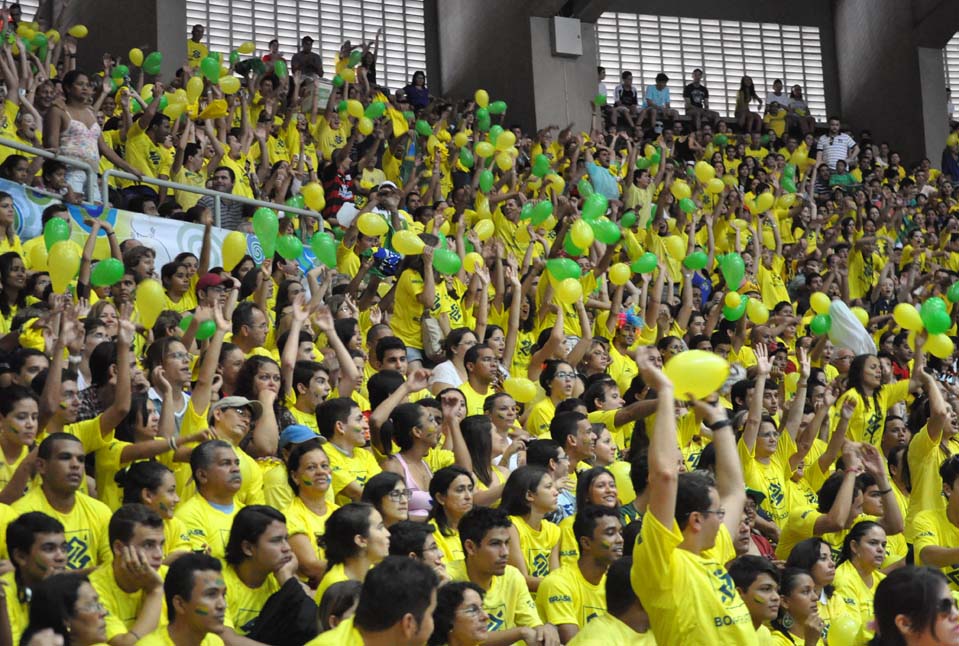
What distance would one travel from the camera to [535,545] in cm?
500

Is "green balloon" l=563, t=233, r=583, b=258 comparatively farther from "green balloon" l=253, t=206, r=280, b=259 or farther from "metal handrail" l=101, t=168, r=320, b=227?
"green balloon" l=253, t=206, r=280, b=259

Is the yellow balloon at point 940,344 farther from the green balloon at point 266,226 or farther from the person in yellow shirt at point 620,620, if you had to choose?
the person in yellow shirt at point 620,620

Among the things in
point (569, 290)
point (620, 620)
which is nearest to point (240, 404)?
point (620, 620)

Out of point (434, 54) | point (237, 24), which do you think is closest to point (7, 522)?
point (237, 24)

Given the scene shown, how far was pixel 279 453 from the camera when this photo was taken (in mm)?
→ 5223

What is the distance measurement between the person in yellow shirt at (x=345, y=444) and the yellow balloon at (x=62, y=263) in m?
1.46

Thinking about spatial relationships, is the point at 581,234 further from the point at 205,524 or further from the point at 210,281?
the point at 205,524

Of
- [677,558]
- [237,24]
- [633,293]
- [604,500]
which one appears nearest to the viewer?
[677,558]

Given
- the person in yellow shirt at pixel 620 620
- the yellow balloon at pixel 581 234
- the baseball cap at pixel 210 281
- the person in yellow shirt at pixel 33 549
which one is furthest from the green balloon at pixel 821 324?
the person in yellow shirt at pixel 33 549

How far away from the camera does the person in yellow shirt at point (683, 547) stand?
347 centimetres

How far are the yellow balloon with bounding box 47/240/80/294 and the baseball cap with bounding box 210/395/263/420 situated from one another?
124 centimetres

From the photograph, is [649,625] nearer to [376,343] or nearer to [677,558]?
[677,558]

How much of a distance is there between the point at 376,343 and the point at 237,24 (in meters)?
8.75

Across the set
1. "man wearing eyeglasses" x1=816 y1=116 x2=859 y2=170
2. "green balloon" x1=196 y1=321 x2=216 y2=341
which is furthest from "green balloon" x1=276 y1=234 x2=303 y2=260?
"man wearing eyeglasses" x1=816 y1=116 x2=859 y2=170
